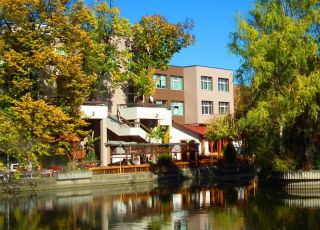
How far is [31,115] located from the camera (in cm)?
4000

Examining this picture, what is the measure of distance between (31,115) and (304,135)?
18253mm

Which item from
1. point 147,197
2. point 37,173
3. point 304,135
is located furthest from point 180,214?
point 37,173

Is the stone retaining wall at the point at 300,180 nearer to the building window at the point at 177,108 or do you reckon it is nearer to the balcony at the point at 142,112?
the balcony at the point at 142,112

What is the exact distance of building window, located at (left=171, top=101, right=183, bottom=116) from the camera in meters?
68.4

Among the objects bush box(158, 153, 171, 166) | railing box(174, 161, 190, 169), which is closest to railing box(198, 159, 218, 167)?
railing box(174, 161, 190, 169)

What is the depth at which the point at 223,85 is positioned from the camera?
244ft

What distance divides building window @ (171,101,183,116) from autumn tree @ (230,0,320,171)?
103 feet

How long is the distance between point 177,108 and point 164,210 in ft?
142

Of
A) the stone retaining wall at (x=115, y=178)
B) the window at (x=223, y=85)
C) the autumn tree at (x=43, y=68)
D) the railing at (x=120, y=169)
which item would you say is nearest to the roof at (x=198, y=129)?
the window at (x=223, y=85)

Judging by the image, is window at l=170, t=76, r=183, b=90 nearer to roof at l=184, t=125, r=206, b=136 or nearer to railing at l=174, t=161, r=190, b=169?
roof at l=184, t=125, r=206, b=136

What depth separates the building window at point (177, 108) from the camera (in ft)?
225

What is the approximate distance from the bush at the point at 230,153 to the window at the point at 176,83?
47.7 ft

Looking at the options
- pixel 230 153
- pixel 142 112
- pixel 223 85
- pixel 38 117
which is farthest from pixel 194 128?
pixel 38 117

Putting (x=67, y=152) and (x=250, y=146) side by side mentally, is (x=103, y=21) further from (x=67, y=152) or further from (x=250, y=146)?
(x=250, y=146)
